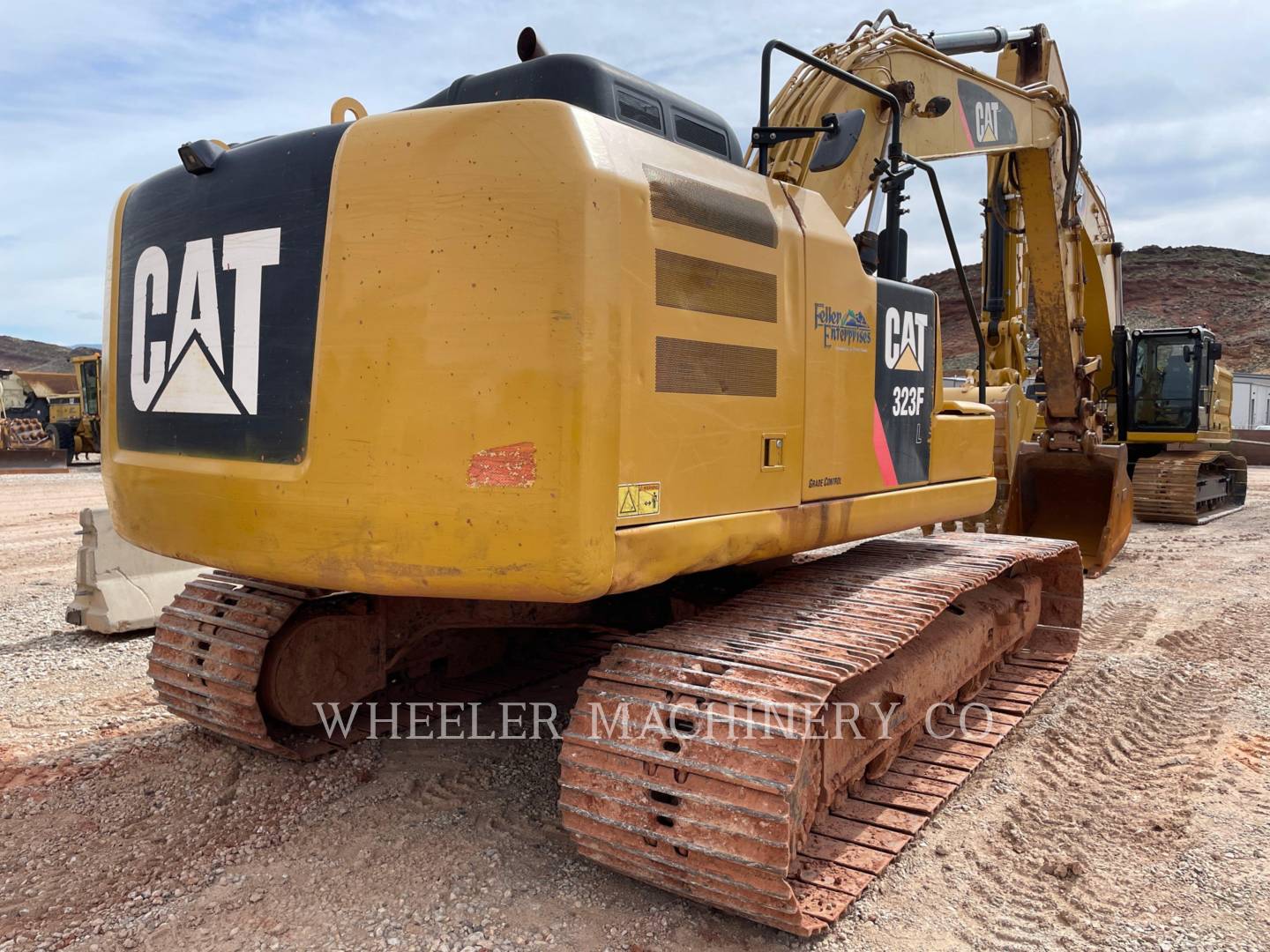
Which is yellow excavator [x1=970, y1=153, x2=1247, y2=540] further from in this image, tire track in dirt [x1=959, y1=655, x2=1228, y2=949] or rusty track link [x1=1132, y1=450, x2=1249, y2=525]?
tire track in dirt [x1=959, y1=655, x2=1228, y2=949]

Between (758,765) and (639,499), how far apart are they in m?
0.76

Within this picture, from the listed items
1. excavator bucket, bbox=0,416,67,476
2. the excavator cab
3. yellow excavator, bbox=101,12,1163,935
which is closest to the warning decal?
yellow excavator, bbox=101,12,1163,935

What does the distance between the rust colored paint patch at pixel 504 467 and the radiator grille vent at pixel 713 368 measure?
45 centimetres

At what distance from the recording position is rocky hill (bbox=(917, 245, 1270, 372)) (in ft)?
146

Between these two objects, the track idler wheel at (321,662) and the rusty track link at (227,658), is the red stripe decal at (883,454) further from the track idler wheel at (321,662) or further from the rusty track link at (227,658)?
the rusty track link at (227,658)

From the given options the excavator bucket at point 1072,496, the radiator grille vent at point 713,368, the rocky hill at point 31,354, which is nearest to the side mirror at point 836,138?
the radiator grille vent at point 713,368

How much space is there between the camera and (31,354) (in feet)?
229

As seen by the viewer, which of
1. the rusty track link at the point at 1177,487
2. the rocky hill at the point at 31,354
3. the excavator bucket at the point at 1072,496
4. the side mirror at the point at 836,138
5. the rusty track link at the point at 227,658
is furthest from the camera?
the rocky hill at the point at 31,354

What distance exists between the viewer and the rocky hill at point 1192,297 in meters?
44.4

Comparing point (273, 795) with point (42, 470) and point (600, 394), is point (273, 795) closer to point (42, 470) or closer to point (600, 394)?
point (600, 394)

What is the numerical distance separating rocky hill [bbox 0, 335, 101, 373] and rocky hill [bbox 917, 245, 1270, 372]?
2190 inches

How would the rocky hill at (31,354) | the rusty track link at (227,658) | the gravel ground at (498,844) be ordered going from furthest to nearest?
the rocky hill at (31,354), the rusty track link at (227,658), the gravel ground at (498,844)

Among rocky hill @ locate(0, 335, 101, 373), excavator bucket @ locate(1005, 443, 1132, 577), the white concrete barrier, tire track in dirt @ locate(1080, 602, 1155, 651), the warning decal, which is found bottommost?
tire track in dirt @ locate(1080, 602, 1155, 651)

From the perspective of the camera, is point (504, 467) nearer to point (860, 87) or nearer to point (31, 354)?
point (860, 87)
